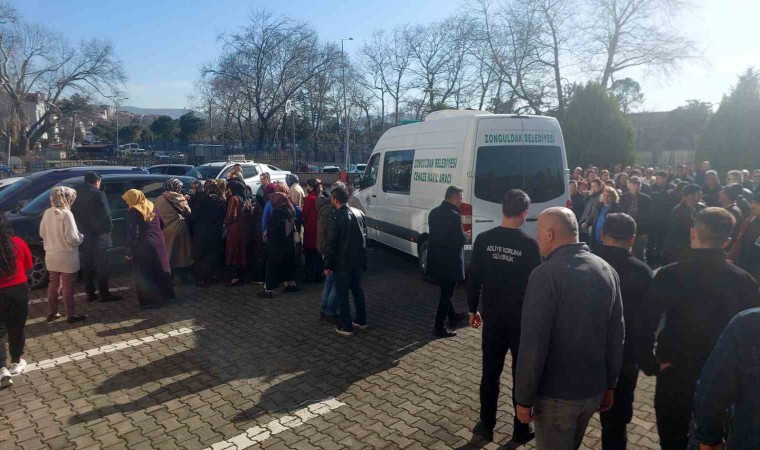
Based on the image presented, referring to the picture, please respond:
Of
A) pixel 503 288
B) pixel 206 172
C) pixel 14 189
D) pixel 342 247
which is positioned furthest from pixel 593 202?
pixel 206 172

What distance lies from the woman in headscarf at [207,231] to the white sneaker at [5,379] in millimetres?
3519

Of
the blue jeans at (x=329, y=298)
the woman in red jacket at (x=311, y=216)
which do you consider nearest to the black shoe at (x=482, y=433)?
the blue jeans at (x=329, y=298)

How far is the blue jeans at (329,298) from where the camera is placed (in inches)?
253

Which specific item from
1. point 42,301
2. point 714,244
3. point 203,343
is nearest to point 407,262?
point 203,343

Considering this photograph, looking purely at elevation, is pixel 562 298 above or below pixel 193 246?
above

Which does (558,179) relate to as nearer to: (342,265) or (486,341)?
(342,265)

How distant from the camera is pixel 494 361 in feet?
12.6

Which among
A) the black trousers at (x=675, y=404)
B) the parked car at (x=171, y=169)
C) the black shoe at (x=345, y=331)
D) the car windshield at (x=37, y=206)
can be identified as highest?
the parked car at (x=171, y=169)

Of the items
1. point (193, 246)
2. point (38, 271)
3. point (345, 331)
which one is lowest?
point (345, 331)

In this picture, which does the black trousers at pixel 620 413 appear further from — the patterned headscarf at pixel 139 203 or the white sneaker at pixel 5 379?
the patterned headscarf at pixel 139 203

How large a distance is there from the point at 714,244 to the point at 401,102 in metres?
45.4

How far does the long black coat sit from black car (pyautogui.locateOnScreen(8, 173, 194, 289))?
5420 mm

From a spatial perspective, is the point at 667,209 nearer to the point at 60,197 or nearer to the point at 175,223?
the point at 175,223

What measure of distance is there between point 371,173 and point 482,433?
740 centimetres
